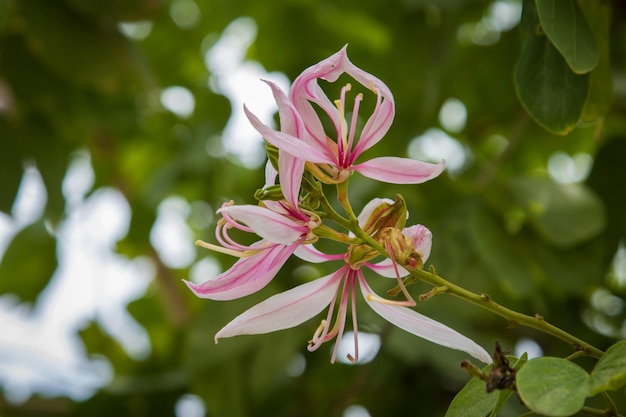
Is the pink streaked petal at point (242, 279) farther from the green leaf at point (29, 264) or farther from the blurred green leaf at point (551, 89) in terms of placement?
the green leaf at point (29, 264)

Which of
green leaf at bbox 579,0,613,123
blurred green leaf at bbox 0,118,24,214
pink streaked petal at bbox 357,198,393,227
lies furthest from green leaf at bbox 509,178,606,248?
blurred green leaf at bbox 0,118,24,214

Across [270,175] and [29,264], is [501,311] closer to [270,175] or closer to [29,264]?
[270,175]

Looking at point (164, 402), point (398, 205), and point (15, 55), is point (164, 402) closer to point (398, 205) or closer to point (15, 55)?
point (15, 55)

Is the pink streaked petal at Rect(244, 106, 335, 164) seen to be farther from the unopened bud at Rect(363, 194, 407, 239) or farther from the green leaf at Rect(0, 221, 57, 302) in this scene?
the green leaf at Rect(0, 221, 57, 302)

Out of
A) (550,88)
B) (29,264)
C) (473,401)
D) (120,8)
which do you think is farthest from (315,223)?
(29,264)

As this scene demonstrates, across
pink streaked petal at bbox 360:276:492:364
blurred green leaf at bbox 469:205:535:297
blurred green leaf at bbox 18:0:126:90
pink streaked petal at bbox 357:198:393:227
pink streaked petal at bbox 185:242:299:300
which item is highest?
pink streaked petal at bbox 357:198:393:227

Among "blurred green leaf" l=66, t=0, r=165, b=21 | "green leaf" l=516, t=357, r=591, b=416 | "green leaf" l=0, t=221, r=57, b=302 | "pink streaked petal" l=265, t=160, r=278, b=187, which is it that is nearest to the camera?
"green leaf" l=516, t=357, r=591, b=416

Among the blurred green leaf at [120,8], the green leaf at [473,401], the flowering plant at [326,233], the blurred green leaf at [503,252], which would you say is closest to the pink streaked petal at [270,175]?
the flowering plant at [326,233]

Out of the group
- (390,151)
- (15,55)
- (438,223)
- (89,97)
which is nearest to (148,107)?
→ (89,97)
